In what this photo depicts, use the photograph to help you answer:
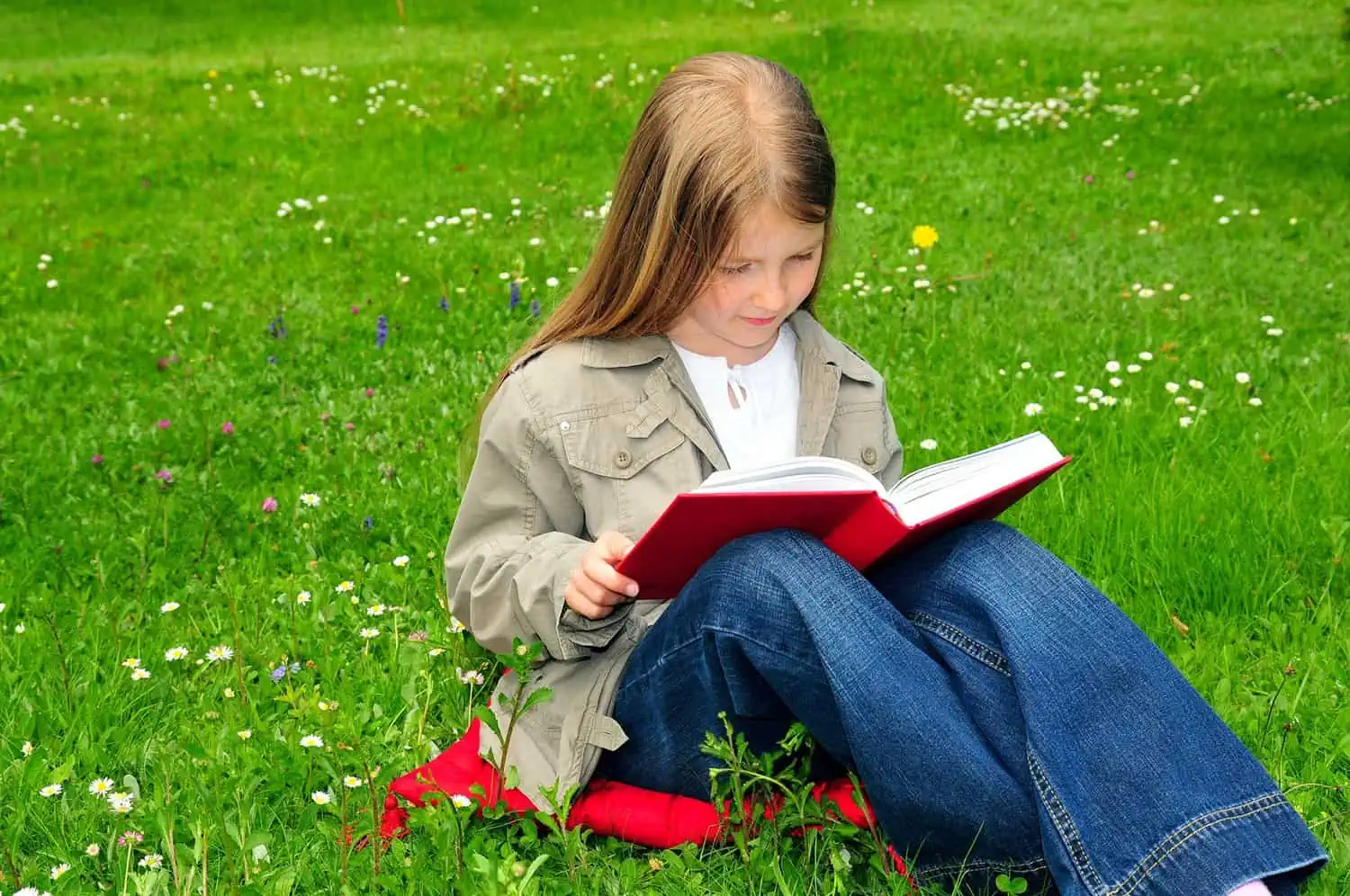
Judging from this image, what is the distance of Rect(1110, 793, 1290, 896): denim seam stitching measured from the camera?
192cm

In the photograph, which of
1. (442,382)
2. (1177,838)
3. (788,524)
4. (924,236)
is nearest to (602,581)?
(788,524)

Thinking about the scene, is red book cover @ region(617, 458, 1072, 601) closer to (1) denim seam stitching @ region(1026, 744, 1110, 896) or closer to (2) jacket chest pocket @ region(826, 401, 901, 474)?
(1) denim seam stitching @ region(1026, 744, 1110, 896)

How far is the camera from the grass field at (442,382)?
8.27 feet

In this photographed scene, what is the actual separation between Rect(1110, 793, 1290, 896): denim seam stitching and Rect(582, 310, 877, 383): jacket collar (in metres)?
1.16

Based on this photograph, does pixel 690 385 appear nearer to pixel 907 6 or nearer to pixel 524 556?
pixel 524 556

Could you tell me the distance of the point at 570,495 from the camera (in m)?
2.60

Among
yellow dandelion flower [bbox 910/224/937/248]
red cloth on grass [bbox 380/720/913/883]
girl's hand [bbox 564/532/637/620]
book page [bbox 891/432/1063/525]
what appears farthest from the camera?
yellow dandelion flower [bbox 910/224/937/248]

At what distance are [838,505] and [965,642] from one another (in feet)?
1.13

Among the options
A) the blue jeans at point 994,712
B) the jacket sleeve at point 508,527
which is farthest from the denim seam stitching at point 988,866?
the jacket sleeve at point 508,527

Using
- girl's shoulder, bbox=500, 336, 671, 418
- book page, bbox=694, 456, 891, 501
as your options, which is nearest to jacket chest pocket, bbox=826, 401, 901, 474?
girl's shoulder, bbox=500, 336, 671, 418

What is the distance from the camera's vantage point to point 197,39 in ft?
49.9

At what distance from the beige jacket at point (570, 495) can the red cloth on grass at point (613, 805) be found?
54 millimetres

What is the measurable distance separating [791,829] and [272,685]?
3.92 ft

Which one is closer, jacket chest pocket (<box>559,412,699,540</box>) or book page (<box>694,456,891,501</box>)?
book page (<box>694,456,891,501</box>)
